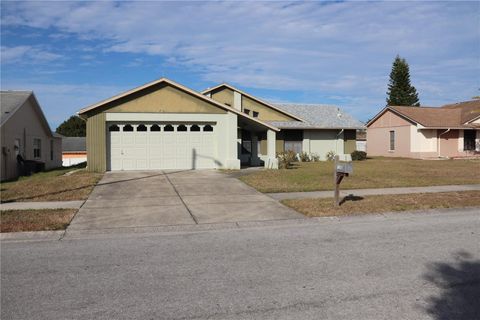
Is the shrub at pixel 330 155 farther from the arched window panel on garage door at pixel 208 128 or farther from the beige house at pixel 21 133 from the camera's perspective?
the beige house at pixel 21 133

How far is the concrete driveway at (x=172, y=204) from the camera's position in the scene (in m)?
9.44

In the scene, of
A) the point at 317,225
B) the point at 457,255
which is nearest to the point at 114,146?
the point at 317,225

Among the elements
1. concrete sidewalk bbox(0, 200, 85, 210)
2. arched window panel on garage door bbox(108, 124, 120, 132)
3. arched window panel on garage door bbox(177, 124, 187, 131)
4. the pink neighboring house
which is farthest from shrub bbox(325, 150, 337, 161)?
concrete sidewalk bbox(0, 200, 85, 210)

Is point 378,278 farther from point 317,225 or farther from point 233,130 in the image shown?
point 233,130

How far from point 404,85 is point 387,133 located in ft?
98.2

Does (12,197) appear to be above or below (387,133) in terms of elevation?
below

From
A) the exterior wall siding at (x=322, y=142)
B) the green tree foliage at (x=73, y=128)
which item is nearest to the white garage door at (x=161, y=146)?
the exterior wall siding at (x=322, y=142)

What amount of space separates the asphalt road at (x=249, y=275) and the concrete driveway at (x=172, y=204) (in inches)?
49.7

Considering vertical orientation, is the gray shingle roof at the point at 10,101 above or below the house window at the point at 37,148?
above

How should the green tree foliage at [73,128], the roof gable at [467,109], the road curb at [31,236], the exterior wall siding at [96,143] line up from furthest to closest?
the green tree foliage at [73,128]
the roof gable at [467,109]
the exterior wall siding at [96,143]
the road curb at [31,236]

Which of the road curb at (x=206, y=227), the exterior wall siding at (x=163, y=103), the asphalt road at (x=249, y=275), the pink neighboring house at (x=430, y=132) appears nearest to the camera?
the asphalt road at (x=249, y=275)

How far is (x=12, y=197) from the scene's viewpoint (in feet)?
41.3

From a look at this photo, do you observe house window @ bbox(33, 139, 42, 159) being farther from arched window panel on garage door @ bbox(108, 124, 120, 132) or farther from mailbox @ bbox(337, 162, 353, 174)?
mailbox @ bbox(337, 162, 353, 174)

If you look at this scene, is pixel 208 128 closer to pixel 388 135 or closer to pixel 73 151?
pixel 388 135
